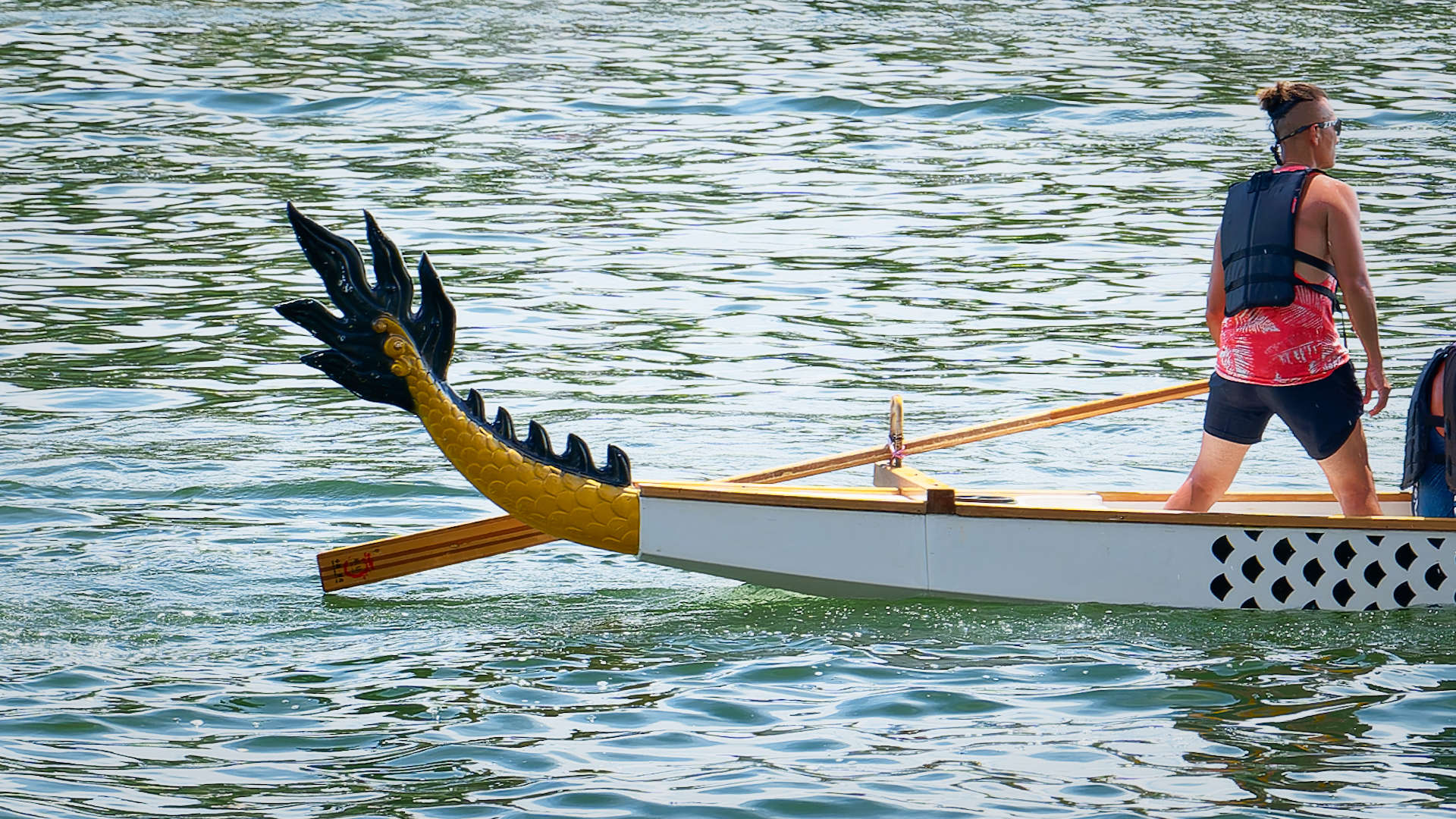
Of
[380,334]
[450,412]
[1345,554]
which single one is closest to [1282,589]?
[1345,554]

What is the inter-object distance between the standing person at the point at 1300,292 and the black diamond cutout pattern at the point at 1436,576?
1.42 ft

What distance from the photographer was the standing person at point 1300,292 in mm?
Answer: 6043

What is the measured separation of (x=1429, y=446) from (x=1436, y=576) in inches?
17.8

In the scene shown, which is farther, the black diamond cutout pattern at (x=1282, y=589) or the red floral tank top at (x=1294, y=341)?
the black diamond cutout pattern at (x=1282, y=589)

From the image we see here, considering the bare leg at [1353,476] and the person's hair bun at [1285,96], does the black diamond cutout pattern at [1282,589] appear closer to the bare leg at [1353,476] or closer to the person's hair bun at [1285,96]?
the bare leg at [1353,476]

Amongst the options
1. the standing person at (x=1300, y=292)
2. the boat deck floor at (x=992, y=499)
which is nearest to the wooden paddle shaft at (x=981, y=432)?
the boat deck floor at (x=992, y=499)

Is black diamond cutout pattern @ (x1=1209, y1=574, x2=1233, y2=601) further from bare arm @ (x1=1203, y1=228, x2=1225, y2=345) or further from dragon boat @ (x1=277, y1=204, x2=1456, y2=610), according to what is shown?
bare arm @ (x1=1203, y1=228, x2=1225, y2=345)

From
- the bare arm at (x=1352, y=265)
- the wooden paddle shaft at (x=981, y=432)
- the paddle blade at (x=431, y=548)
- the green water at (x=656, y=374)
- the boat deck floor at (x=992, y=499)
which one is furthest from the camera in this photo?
the wooden paddle shaft at (x=981, y=432)

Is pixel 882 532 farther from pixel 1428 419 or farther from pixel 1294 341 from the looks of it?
pixel 1428 419

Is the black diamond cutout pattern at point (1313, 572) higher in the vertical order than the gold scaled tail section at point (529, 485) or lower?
lower

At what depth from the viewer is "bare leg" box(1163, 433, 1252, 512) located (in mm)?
6352

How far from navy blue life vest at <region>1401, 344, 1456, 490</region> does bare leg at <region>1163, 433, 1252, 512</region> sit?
64cm

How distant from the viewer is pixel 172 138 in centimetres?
1789

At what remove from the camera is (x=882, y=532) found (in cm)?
638
